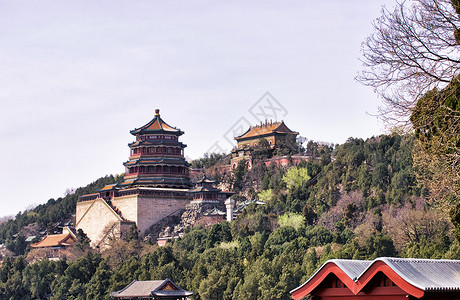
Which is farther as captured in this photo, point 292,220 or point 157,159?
point 157,159

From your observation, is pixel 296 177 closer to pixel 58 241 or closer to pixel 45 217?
pixel 58 241

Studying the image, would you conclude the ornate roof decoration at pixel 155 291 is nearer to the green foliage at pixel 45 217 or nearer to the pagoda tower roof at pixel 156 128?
the pagoda tower roof at pixel 156 128

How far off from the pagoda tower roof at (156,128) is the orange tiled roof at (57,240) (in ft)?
35.8

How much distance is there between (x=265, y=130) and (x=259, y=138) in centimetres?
110

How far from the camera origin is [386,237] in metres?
38.4

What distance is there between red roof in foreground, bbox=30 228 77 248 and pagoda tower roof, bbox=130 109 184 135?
10643 mm

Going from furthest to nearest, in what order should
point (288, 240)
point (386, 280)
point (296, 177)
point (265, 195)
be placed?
point (265, 195), point (296, 177), point (288, 240), point (386, 280)

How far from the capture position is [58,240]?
2350 inches

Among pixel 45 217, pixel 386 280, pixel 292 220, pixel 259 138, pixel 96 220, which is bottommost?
pixel 386 280

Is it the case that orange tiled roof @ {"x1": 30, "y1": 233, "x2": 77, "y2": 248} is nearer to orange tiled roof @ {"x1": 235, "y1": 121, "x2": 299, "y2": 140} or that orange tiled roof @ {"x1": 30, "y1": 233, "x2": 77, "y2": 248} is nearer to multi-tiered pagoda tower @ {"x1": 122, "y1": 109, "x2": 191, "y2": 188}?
multi-tiered pagoda tower @ {"x1": 122, "y1": 109, "x2": 191, "y2": 188}

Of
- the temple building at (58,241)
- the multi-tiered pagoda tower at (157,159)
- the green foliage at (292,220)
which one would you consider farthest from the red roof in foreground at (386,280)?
the multi-tiered pagoda tower at (157,159)

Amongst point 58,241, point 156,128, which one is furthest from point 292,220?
point 58,241

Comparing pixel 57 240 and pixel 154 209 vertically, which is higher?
pixel 154 209

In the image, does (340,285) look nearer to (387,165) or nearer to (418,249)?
(418,249)
